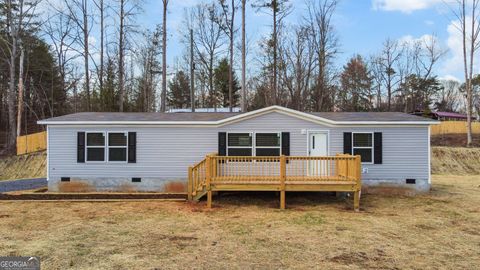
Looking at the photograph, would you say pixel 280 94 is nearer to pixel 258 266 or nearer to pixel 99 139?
pixel 99 139

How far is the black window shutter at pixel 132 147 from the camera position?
12.1 metres

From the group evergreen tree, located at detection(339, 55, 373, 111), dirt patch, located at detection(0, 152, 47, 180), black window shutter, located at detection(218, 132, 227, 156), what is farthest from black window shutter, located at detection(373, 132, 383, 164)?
evergreen tree, located at detection(339, 55, 373, 111)

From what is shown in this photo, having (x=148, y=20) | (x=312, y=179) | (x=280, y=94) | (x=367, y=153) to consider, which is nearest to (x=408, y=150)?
(x=367, y=153)

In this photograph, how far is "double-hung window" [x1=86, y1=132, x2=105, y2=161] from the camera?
12.1 metres

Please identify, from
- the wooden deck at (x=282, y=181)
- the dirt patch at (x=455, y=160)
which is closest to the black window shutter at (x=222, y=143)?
the wooden deck at (x=282, y=181)

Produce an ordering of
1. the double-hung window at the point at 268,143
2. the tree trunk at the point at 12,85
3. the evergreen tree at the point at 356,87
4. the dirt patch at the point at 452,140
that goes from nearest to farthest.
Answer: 1. the double-hung window at the point at 268,143
2. the tree trunk at the point at 12,85
3. the dirt patch at the point at 452,140
4. the evergreen tree at the point at 356,87

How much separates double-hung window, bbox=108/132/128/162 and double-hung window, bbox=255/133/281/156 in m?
4.60

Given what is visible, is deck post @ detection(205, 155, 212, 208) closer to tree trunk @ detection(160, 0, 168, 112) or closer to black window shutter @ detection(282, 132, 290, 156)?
black window shutter @ detection(282, 132, 290, 156)

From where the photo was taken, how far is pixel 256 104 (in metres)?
31.9

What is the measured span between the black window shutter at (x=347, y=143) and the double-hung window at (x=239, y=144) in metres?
3.16

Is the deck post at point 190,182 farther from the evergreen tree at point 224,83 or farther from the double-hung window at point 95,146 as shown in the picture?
the evergreen tree at point 224,83

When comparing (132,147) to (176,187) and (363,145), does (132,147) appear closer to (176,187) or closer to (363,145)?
(176,187)

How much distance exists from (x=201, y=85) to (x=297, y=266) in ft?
94.1

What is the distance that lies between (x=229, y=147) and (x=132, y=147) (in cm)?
338
